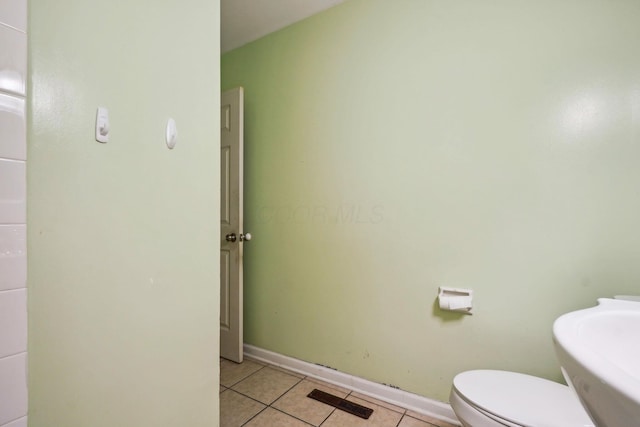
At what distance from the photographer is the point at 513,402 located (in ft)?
3.13

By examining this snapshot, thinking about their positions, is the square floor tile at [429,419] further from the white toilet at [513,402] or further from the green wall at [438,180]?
the white toilet at [513,402]

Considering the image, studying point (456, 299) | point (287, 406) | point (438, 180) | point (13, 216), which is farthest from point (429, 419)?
point (13, 216)

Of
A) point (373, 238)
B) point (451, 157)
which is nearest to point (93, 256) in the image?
point (373, 238)

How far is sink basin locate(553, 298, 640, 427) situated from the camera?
1.22 feet

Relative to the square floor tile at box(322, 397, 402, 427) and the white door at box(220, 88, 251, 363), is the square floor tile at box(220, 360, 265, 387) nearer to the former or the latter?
the white door at box(220, 88, 251, 363)

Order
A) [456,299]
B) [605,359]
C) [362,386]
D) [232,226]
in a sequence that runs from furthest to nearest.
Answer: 1. [232,226]
2. [362,386]
3. [456,299]
4. [605,359]

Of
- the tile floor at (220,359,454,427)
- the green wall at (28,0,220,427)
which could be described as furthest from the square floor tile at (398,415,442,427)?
the green wall at (28,0,220,427)

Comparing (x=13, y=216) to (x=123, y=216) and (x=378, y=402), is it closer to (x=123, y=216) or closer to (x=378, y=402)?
(x=123, y=216)

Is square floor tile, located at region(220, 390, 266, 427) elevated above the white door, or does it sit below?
below

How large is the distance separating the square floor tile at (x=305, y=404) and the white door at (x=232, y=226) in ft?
1.84

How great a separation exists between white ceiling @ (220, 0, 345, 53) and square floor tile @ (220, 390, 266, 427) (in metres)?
2.41

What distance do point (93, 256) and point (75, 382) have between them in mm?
334

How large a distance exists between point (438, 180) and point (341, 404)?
1.36 meters

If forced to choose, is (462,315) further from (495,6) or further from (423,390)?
(495,6)
